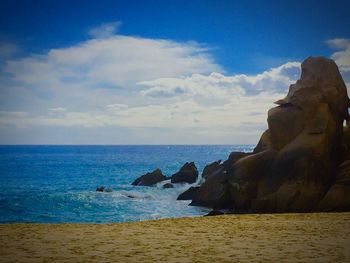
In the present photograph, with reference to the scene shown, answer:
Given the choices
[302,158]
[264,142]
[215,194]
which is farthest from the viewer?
[215,194]

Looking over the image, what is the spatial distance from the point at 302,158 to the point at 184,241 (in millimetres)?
14720

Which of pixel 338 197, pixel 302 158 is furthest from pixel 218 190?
pixel 338 197

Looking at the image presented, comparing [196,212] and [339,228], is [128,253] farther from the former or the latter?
[196,212]

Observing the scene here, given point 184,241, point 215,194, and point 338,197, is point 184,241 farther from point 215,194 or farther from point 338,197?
point 215,194

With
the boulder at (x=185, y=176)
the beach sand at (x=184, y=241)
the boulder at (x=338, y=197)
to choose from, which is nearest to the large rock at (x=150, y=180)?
the boulder at (x=185, y=176)

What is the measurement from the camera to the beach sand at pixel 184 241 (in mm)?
9906

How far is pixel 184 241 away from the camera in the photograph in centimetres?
1215

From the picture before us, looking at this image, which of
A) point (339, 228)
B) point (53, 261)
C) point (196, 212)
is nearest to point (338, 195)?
point (339, 228)

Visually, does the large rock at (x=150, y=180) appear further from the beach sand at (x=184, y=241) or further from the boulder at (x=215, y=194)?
the beach sand at (x=184, y=241)

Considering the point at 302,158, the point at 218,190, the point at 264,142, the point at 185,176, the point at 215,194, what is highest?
the point at 264,142

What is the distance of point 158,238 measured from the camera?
12734 millimetres

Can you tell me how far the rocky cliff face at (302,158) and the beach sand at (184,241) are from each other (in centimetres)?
615

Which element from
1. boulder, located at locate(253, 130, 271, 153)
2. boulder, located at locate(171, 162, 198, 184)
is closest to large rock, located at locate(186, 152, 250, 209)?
boulder, located at locate(253, 130, 271, 153)

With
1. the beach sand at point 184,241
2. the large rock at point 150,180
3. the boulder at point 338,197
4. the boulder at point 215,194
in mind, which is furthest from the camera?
the large rock at point 150,180
